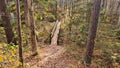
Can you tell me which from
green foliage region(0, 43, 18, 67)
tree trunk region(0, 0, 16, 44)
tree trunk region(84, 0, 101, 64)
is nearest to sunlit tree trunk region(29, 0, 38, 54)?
tree trunk region(0, 0, 16, 44)

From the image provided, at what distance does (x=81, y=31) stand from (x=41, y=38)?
6.99 metres

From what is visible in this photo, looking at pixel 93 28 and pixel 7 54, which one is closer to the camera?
pixel 7 54

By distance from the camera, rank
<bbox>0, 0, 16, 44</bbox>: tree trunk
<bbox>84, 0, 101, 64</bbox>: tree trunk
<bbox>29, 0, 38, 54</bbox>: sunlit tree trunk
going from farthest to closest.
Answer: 1. <bbox>0, 0, 16, 44</bbox>: tree trunk
2. <bbox>29, 0, 38, 54</bbox>: sunlit tree trunk
3. <bbox>84, 0, 101, 64</bbox>: tree trunk

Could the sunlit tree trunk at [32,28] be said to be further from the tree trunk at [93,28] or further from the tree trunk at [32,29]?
the tree trunk at [93,28]

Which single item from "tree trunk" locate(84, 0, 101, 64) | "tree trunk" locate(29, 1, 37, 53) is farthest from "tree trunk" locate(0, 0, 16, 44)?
"tree trunk" locate(84, 0, 101, 64)

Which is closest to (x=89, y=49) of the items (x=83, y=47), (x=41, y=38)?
(x=83, y=47)

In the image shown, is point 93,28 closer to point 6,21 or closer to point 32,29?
point 32,29

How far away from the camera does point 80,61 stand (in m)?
9.68

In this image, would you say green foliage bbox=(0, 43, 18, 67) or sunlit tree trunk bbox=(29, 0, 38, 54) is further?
sunlit tree trunk bbox=(29, 0, 38, 54)

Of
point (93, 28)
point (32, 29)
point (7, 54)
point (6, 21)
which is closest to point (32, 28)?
point (32, 29)

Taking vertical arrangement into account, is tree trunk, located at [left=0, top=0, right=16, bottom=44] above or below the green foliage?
above

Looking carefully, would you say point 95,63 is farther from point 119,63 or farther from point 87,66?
point 119,63

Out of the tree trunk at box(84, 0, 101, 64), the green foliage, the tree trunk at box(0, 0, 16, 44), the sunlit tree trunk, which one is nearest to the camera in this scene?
the green foliage

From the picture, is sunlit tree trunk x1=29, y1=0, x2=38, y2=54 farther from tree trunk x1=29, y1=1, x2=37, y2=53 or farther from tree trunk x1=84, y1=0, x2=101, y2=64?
tree trunk x1=84, y1=0, x2=101, y2=64
